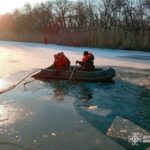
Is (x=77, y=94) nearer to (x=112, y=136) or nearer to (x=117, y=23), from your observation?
(x=112, y=136)

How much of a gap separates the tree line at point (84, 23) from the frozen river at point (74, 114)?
494 inches

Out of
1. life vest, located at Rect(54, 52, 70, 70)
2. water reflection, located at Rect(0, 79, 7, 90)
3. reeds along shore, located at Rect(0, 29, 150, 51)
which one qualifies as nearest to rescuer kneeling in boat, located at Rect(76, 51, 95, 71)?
life vest, located at Rect(54, 52, 70, 70)

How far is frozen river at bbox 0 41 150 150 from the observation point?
6.11 m

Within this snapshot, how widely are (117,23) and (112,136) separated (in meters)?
27.7

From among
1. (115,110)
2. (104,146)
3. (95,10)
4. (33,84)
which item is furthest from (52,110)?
(95,10)

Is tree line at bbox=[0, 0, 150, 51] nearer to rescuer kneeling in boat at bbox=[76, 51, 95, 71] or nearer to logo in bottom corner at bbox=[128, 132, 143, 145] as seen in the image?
rescuer kneeling in boat at bbox=[76, 51, 95, 71]

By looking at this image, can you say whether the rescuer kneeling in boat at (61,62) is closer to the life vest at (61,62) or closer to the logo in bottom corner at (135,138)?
the life vest at (61,62)

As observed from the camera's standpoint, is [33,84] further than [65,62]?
No

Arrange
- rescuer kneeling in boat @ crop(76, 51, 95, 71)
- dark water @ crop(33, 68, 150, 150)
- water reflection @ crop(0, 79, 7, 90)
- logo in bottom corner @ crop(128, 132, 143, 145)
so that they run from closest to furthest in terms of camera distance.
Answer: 1. logo in bottom corner @ crop(128, 132, 143, 145)
2. dark water @ crop(33, 68, 150, 150)
3. water reflection @ crop(0, 79, 7, 90)
4. rescuer kneeling in boat @ crop(76, 51, 95, 71)

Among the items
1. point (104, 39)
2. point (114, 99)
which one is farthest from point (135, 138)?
point (104, 39)

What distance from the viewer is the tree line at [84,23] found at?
82.9 ft

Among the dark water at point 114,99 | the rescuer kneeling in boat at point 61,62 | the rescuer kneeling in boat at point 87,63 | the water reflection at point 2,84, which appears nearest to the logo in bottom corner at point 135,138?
the dark water at point 114,99

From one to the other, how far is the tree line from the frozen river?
494 inches

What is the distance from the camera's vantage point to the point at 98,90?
10.8m
